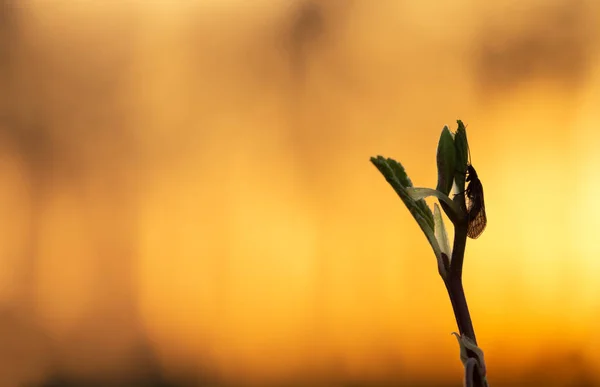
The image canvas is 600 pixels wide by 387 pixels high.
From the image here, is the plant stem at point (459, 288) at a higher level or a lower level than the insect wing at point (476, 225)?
lower

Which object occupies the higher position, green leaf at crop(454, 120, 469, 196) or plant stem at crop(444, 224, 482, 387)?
green leaf at crop(454, 120, 469, 196)

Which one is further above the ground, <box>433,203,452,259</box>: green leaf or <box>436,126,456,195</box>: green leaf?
<box>436,126,456,195</box>: green leaf

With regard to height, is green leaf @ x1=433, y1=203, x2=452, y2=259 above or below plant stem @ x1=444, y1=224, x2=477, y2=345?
above

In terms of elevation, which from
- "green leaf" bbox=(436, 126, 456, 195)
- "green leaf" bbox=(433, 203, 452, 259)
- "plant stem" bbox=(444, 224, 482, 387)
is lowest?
Answer: "plant stem" bbox=(444, 224, 482, 387)

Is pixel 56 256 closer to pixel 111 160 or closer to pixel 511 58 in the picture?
pixel 111 160

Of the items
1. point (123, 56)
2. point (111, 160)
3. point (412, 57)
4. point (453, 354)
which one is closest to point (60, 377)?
point (111, 160)

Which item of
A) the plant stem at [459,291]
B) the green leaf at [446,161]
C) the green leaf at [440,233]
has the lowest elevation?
the plant stem at [459,291]
